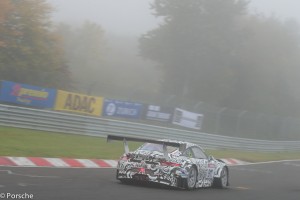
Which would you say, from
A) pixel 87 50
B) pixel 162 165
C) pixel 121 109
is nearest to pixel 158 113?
pixel 121 109

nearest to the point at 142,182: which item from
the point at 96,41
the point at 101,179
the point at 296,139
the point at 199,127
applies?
the point at 101,179

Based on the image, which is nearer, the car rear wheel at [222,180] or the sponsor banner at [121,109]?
the car rear wheel at [222,180]

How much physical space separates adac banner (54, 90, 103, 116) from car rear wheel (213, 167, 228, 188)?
12.4 metres

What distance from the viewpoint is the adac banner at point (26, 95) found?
23.0 meters

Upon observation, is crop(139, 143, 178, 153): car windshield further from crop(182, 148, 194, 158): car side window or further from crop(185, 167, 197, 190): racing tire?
crop(185, 167, 197, 190): racing tire

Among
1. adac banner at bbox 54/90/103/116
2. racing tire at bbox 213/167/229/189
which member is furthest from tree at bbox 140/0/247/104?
racing tire at bbox 213/167/229/189

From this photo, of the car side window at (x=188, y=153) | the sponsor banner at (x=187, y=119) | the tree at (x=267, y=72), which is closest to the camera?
the car side window at (x=188, y=153)

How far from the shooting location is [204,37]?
55.0 metres

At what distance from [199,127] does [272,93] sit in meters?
29.2

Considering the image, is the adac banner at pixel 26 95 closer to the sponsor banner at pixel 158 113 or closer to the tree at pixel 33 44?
the sponsor banner at pixel 158 113

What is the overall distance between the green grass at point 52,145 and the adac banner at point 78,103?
1777 millimetres

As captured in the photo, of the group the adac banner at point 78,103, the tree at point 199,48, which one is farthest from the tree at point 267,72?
the adac banner at point 78,103

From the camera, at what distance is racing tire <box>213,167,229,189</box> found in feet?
43.4

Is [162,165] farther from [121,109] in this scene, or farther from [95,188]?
[121,109]
